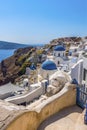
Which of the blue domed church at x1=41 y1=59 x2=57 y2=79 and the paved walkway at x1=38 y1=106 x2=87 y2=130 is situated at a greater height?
the blue domed church at x1=41 y1=59 x2=57 y2=79

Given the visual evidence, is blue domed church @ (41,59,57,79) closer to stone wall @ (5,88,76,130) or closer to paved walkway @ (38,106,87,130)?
stone wall @ (5,88,76,130)

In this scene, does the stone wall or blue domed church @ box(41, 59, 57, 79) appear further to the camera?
blue domed church @ box(41, 59, 57, 79)

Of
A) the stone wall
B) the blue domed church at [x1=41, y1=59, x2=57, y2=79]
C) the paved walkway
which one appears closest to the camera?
the stone wall

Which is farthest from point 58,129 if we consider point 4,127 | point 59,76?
point 59,76

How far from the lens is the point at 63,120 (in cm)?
974

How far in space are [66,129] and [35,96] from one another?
6.09m

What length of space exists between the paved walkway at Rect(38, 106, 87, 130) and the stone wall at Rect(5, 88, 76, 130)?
0.22m

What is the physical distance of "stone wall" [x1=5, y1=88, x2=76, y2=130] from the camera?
8.20 m

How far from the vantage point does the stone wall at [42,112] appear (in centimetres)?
820

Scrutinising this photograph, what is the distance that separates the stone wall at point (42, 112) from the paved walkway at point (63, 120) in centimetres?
22

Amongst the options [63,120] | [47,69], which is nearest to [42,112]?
[63,120]

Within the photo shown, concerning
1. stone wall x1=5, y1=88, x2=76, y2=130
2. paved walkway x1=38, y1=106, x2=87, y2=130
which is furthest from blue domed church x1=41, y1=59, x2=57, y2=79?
paved walkway x1=38, y1=106, x2=87, y2=130

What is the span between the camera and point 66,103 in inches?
428

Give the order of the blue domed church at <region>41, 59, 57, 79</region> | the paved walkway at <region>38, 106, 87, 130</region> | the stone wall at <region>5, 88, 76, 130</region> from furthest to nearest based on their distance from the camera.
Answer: the blue domed church at <region>41, 59, 57, 79</region> < the paved walkway at <region>38, 106, 87, 130</region> < the stone wall at <region>5, 88, 76, 130</region>
